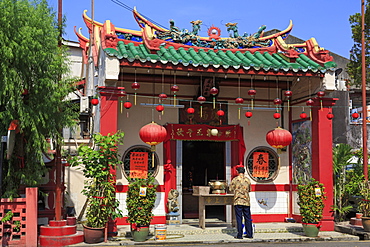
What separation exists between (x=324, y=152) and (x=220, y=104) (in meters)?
3.06

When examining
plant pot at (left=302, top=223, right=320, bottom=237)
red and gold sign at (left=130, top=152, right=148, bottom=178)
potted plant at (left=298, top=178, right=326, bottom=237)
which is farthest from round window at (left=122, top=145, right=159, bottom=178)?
plant pot at (left=302, top=223, right=320, bottom=237)

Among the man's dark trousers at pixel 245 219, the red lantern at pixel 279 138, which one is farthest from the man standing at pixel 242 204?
the red lantern at pixel 279 138

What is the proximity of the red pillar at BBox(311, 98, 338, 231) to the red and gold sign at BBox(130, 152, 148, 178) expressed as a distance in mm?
4415

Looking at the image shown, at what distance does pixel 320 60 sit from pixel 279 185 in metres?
3.68

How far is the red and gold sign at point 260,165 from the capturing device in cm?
1310

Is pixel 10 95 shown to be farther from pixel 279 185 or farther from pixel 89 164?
pixel 279 185

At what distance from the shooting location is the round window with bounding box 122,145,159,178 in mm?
12133

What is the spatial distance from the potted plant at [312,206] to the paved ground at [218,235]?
8.9 inches

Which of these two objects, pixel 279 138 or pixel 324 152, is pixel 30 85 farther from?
pixel 324 152

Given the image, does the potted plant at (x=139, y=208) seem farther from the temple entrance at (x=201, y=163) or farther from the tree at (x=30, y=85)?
the temple entrance at (x=201, y=163)

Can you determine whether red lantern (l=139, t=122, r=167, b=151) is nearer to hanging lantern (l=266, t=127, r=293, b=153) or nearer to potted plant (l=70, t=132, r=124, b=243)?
potted plant (l=70, t=132, r=124, b=243)

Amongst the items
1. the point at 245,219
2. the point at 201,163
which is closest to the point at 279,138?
the point at 245,219

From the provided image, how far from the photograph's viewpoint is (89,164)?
9.99 metres

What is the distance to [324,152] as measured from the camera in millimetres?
11906
